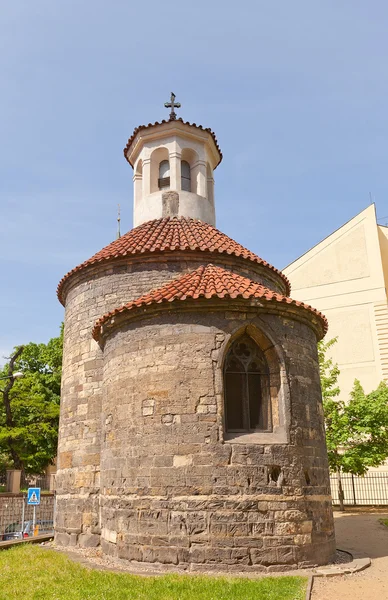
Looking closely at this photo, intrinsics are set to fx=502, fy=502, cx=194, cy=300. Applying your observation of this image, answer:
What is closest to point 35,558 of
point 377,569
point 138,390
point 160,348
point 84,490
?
point 84,490

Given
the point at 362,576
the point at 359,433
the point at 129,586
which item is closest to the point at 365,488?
the point at 359,433

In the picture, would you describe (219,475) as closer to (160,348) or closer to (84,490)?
(160,348)

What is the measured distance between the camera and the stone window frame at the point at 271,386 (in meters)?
8.33

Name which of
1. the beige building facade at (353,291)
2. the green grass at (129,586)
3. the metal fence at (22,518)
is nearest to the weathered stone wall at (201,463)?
the green grass at (129,586)

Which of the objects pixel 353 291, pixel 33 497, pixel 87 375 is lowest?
pixel 33 497

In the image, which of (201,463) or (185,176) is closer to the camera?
(201,463)

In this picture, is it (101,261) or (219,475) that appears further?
(101,261)

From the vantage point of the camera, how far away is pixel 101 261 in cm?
1148

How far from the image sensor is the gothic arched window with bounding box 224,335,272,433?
28.5ft

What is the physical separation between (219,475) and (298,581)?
182 cm

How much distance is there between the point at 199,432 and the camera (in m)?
8.12

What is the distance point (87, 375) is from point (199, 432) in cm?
383

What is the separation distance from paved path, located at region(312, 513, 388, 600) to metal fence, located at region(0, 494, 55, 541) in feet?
25.0

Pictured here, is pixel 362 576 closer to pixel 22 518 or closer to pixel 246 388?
pixel 246 388
